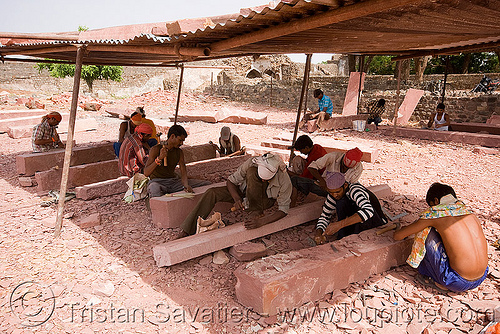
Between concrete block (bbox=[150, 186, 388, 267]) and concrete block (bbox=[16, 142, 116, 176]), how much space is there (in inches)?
147

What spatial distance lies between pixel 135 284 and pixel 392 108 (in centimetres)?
1405

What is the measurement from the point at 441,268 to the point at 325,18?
2297mm

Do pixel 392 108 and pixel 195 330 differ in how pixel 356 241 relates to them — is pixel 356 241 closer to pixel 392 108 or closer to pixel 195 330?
pixel 195 330

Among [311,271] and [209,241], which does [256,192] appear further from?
[311,271]

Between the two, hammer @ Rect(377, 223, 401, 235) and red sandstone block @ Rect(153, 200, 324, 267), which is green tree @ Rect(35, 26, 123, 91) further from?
hammer @ Rect(377, 223, 401, 235)

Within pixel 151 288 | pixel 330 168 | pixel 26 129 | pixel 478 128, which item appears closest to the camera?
pixel 151 288

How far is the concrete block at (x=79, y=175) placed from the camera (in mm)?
5316

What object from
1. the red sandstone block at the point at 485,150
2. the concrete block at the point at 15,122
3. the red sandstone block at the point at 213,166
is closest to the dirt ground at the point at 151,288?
the red sandstone block at the point at 213,166

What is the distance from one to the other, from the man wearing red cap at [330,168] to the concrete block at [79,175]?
320 cm

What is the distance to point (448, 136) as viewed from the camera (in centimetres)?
927

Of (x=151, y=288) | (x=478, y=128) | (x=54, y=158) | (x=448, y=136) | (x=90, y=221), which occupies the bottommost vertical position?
(x=151, y=288)

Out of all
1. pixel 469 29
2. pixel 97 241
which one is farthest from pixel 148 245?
pixel 469 29

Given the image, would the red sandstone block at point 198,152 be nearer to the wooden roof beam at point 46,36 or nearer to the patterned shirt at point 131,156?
the patterned shirt at point 131,156

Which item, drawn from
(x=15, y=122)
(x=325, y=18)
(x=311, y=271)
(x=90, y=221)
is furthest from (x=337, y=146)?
(x=15, y=122)
